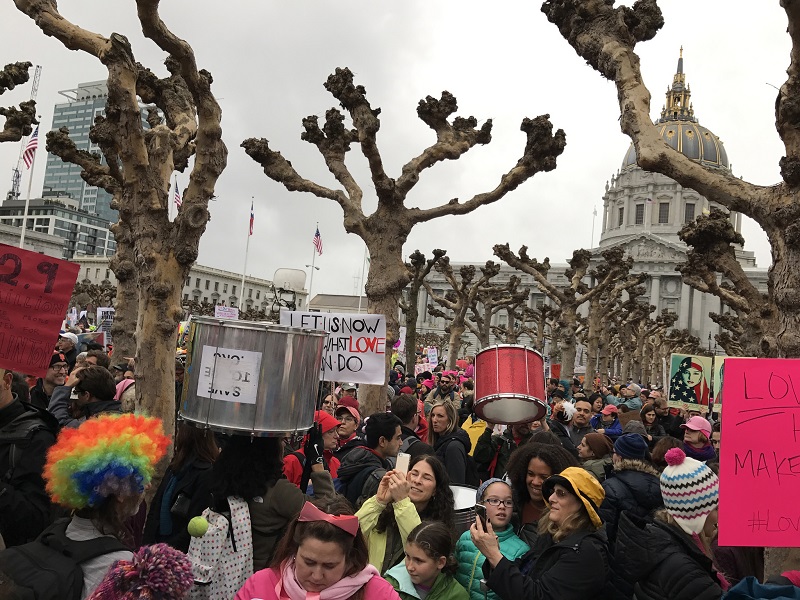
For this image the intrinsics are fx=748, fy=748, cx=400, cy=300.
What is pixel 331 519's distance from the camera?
8.64 feet

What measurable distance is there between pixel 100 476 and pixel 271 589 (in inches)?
28.4

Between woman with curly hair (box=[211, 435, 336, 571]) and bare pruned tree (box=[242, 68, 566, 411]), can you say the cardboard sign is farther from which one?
bare pruned tree (box=[242, 68, 566, 411])

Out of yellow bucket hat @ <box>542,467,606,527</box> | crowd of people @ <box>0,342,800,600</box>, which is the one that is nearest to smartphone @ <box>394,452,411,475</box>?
crowd of people @ <box>0,342,800,600</box>

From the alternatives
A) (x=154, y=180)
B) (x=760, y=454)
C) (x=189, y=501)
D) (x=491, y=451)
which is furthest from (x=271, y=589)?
(x=154, y=180)

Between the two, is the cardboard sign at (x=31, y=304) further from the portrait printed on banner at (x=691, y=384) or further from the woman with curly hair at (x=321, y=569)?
the portrait printed on banner at (x=691, y=384)

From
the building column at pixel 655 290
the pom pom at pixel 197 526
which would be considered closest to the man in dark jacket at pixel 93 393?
the pom pom at pixel 197 526

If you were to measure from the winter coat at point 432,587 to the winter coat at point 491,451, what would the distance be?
3.13m

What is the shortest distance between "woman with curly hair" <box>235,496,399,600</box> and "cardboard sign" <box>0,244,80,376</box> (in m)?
2.39

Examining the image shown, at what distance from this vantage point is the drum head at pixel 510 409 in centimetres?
649

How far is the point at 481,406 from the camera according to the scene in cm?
661

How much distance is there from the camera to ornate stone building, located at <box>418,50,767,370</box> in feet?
303

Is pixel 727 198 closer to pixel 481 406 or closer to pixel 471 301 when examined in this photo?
pixel 481 406

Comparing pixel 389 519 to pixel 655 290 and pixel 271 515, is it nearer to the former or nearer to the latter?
pixel 271 515

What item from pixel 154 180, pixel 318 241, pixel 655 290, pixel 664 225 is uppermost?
pixel 664 225
